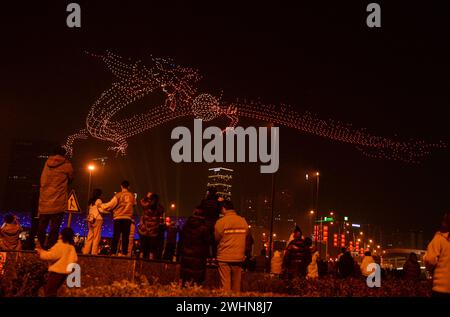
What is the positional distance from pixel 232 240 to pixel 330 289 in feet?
8.77

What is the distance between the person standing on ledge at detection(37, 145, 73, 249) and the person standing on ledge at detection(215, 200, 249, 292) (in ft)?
10.9

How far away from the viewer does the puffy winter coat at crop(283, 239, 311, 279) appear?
1599cm

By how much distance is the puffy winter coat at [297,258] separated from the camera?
52.5ft

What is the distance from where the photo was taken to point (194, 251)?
40.2 feet

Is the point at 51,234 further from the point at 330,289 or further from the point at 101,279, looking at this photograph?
the point at 330,289

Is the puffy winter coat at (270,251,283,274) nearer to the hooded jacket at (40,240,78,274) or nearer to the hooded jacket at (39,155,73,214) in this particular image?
the hooded jacket at (39,155,73,214)

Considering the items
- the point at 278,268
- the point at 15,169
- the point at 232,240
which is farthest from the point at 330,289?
the point at 15,169

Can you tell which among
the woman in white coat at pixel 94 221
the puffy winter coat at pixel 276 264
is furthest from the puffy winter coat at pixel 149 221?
the puffy winter coat at pixel 276 264

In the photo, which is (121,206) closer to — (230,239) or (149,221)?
(149,221)

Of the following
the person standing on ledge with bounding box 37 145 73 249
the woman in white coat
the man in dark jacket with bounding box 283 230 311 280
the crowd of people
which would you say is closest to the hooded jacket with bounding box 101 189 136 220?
the crowd of people

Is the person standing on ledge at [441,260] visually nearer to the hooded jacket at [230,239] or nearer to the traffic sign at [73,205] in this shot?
the hooded jacket at [230,239]

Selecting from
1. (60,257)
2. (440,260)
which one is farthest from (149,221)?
(440,260)

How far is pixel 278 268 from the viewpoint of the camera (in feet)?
80.3

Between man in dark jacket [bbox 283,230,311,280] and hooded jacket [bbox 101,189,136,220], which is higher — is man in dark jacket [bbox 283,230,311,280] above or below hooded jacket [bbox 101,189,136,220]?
below
